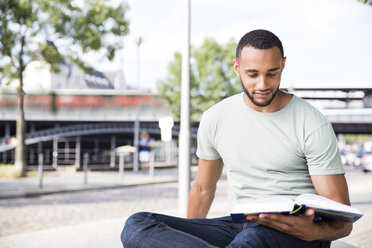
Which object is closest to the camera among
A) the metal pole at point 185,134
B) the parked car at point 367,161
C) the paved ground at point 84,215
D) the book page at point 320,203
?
the book page at point 320,203

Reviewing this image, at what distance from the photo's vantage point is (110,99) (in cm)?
3609

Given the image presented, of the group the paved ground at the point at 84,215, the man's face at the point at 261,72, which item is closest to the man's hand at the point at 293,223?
the man's face at the point at 261,72

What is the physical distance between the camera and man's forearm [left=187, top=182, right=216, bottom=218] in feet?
7.18

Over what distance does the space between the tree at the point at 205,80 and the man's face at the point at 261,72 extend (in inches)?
1222

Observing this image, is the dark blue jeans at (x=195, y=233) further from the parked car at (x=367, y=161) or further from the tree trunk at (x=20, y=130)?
the parked car at (x=367, y=161)

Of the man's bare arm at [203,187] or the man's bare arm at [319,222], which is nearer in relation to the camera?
the man's bare arm at [319,222]

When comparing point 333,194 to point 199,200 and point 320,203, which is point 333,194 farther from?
point 199,200

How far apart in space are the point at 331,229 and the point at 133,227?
0.78 m

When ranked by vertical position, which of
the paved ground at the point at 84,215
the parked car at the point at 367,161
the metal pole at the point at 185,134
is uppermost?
the metal pole at the point at 185,134

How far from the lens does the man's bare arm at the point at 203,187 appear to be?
7.11ft

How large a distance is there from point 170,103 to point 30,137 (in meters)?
11.0

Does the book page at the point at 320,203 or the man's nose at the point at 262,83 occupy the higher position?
the man's nose at the point at 262,83

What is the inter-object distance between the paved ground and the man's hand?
2771 millimetres

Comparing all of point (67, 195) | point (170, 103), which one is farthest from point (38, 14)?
point (170, 103)
